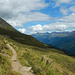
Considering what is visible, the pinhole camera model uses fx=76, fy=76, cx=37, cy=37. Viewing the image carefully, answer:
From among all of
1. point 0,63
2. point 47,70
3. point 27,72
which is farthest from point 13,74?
point 47,70

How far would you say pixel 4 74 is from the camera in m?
8.80

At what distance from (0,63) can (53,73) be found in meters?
8.07

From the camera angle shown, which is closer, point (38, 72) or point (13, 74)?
point (13, 74)

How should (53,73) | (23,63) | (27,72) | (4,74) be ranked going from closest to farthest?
(4,74)
(27,72)
(53,73)
(23,63)

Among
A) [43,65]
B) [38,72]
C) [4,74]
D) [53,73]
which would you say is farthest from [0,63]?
[53,73]

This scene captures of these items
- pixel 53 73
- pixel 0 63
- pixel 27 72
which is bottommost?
pixel 53 73

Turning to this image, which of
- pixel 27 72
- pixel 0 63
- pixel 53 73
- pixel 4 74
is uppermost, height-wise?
pixel 0 63

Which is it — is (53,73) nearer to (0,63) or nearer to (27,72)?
(27,72)

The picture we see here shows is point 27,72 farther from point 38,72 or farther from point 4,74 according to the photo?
point 4,74

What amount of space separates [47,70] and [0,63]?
23.6ft

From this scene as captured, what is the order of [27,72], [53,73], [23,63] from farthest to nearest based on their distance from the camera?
[23,63] < [53,73] < [27,72]

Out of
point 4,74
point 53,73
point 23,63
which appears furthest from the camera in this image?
point 23,63

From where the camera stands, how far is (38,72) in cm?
1096

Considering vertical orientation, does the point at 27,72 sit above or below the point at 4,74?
below
